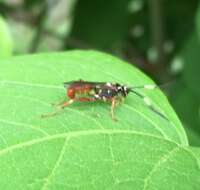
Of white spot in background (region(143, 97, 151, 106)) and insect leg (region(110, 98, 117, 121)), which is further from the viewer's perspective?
white spot in background (region(143, 97, 151, 106))

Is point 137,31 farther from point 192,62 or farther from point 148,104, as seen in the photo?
point 148,104

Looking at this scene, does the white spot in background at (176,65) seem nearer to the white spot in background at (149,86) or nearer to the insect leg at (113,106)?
the white spot in background at (149,86)

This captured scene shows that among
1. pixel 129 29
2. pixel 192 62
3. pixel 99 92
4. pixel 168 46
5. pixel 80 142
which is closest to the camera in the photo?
pixel 80 142

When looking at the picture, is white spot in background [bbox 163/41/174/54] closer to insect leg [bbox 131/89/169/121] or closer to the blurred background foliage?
the blurred background foliage

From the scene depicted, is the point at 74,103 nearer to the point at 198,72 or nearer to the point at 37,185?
the point at 37,185


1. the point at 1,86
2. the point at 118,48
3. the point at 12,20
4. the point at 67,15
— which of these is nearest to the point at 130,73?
the point at 1,86

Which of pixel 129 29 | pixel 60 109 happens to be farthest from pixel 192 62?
pixel 60 109

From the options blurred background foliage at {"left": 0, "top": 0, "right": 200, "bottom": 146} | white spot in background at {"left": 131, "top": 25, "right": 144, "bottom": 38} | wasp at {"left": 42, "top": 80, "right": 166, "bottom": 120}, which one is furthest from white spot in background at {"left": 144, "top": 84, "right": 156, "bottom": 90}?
white spot in background at {"left": 131, "top": 25, "right": 144, "bottom": 38}
